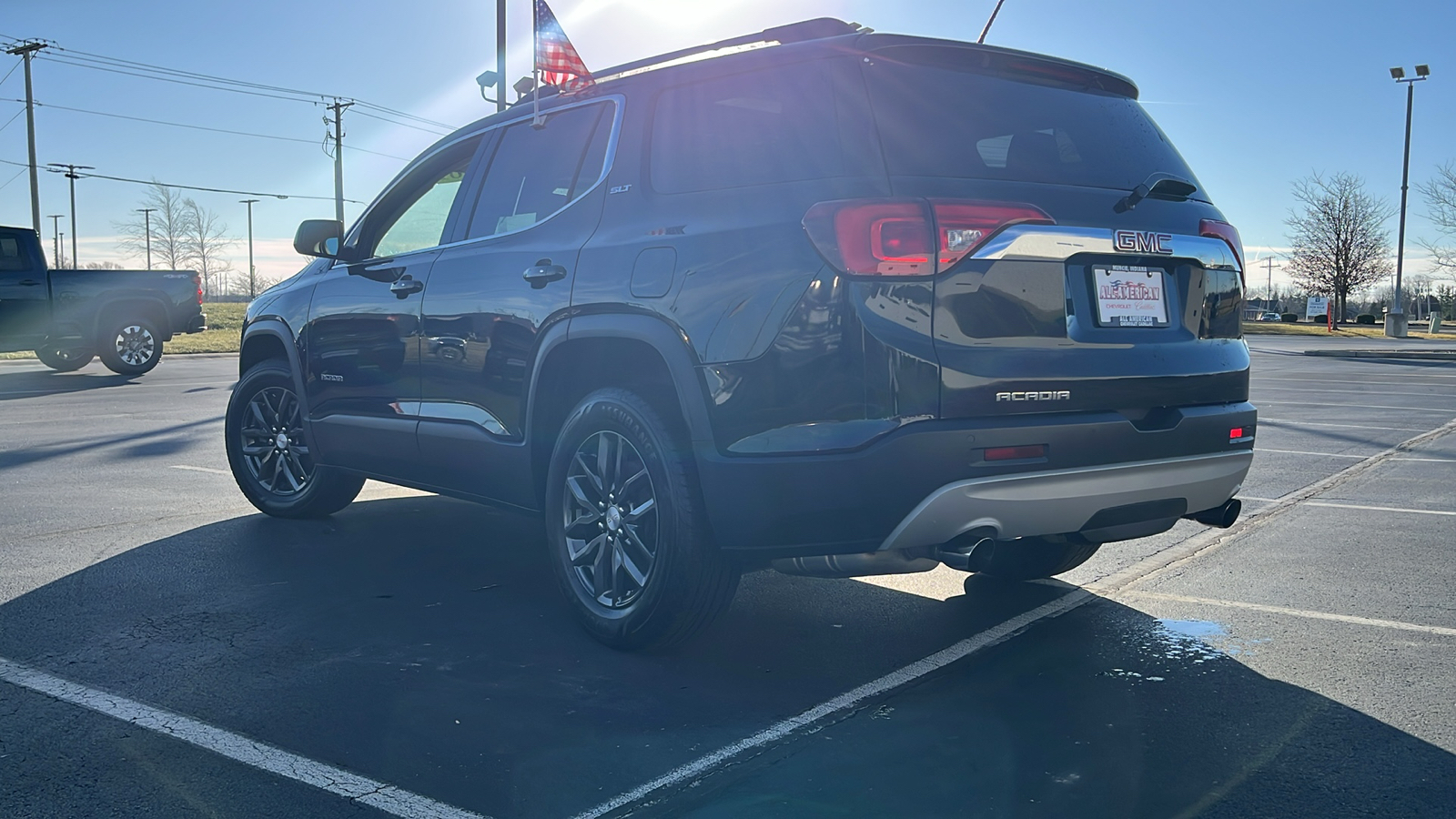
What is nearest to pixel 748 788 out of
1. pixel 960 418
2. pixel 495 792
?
pixel 495 792

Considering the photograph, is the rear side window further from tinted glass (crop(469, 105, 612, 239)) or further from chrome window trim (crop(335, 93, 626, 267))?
tinted glass (crop(469, 105, 612, 239))

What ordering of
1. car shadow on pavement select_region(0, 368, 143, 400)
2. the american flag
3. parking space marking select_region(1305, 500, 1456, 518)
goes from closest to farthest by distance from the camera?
the american flag, parking space marking select_region(1305, 500, 1456, 518), car shadow on pavement select_region(0, 368, 143, 400)

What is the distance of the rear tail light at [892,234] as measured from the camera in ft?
11.1

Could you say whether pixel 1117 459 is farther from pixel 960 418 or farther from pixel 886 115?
pixel 886 115

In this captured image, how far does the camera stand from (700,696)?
362 cm

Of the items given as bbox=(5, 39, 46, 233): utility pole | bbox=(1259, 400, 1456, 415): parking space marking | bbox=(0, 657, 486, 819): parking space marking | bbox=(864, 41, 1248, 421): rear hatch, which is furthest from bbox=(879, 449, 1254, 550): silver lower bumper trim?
bbox=(5, 39, 46, 233): utility pole

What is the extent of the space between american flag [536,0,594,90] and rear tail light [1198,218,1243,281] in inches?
93.1

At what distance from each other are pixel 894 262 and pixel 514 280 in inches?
66.4

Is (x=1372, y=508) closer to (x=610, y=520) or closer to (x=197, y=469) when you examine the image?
(x=610, y=520)

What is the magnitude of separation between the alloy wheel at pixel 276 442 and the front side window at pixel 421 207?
1.19 metres

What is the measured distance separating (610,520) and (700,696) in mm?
774

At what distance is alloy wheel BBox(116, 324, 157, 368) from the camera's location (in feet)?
58.2

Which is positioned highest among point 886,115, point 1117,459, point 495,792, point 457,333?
point 886,115

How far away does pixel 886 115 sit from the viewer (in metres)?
3.57
